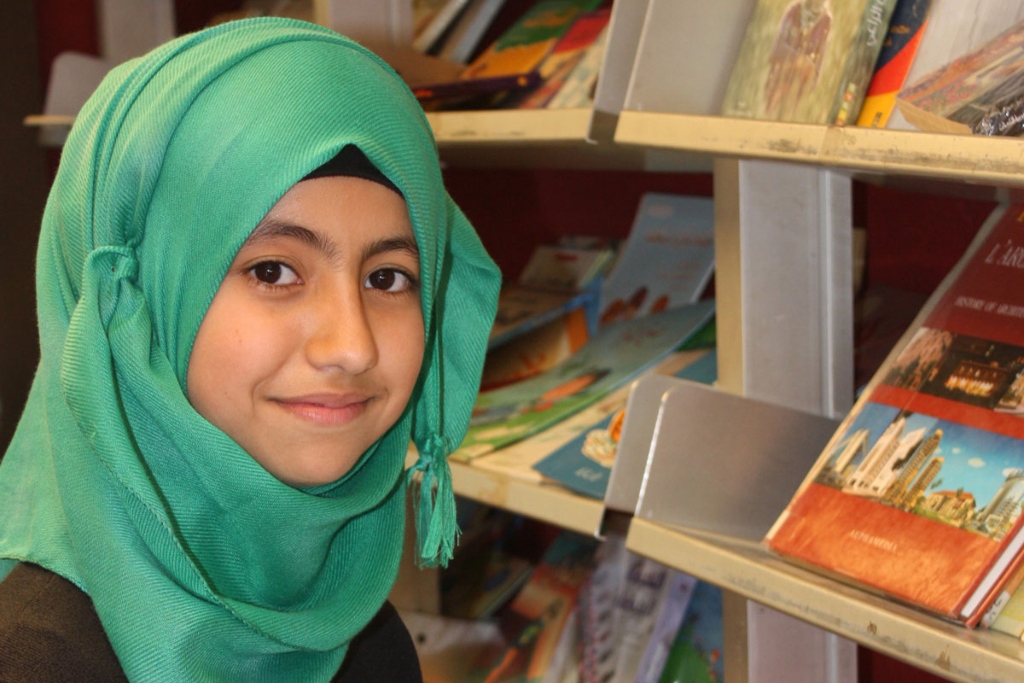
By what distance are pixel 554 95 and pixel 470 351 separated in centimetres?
50

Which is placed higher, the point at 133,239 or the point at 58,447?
the point at 133,239

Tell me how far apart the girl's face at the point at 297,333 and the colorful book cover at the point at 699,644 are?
0.78 m

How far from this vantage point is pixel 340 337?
0.96 meters

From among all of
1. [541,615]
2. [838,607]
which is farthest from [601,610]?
[838,607]

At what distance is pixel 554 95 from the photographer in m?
1.57

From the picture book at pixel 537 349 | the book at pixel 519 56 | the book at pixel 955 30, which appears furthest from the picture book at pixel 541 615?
the book at pixel 955 30

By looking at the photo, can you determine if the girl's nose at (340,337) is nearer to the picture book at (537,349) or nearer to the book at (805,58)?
the book at (805,58)

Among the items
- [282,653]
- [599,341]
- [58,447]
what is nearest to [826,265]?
[599,341]

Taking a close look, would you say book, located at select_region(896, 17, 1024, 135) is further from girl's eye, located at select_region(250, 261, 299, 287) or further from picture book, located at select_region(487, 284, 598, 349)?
picture book, located at select_region(487, 284, 598, 349)

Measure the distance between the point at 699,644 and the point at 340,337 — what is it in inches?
34.8

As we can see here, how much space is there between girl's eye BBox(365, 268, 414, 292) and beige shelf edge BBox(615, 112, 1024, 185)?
295mm

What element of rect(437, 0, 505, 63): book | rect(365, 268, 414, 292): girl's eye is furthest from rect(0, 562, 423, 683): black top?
rect(437, 0, 505, 63): book

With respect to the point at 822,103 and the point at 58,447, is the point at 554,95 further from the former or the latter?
the point at 58,447

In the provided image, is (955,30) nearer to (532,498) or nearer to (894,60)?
(894,60)
